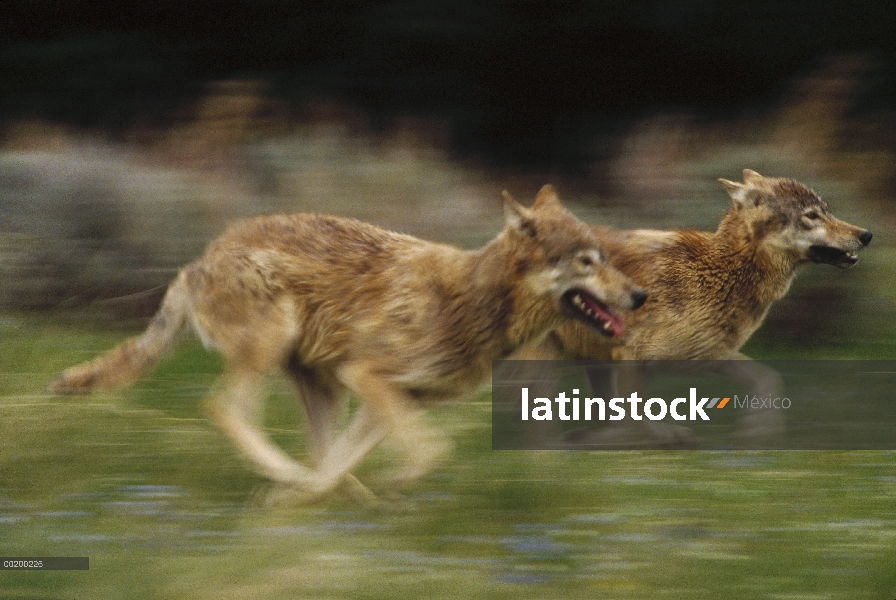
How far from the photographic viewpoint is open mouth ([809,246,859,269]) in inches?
316

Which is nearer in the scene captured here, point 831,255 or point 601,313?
point 601,313

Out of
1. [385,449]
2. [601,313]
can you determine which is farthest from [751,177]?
[385,449]

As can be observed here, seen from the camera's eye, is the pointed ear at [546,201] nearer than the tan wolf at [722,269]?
Yes

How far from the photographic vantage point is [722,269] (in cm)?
794

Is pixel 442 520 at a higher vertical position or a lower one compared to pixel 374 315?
lower

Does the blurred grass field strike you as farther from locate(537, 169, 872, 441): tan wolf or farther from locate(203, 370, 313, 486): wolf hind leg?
locate(537, 169, 872, 441): tan wolf

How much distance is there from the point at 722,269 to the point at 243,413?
10.0 ft

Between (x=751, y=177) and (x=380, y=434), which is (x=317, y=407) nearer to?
(x=380, y=434)

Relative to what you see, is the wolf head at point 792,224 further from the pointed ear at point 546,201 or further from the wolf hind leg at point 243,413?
the wolf hind leg at point 243,413

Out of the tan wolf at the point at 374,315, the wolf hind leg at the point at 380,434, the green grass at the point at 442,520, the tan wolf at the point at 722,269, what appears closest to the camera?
the green grass at the point at 442,520

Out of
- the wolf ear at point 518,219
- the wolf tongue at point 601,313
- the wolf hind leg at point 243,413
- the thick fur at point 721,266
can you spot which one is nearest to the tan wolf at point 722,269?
the thick fur at point 721,266

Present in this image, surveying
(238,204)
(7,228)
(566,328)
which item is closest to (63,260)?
(7,228)

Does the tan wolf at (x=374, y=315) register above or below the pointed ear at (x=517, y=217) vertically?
below

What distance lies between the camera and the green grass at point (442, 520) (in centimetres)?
507
